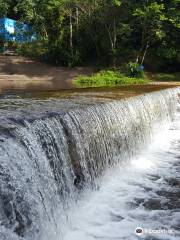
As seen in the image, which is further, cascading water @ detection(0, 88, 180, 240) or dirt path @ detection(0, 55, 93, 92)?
dirt path @ detection(0, 55, 93, 92)

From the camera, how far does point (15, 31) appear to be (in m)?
29.8

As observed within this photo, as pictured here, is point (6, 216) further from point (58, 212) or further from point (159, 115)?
point (159, 115)

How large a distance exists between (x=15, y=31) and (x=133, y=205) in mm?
24798

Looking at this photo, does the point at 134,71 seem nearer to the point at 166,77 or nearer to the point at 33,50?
the point at 166,77

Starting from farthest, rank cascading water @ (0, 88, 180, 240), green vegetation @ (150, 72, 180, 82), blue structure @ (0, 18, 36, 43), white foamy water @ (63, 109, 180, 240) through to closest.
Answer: blue structure @ (0, 18, 36, 43), green vegetation @ (150, 72, 180, 82), white foamy water @ (63, 109, 180, 240), cascading water @ (0, 88, 180, 240)

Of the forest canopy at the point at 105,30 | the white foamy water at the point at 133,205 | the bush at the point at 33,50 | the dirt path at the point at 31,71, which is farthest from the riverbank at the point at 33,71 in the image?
the white foamy water at the point at 133,205

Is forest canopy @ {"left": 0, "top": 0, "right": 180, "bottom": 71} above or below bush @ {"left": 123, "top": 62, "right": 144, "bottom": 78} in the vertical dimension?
above

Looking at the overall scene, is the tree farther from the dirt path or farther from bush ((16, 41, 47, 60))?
bush ((16, 41, 47, 60))

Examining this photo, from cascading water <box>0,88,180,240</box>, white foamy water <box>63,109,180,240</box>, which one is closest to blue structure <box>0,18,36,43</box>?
cascading water <box>0,88,180,240</box>

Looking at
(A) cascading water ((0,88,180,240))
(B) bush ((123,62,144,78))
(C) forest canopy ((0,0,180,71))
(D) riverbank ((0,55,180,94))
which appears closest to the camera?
(A) cascading water ((0,88,180,240))

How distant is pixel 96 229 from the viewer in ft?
19.6

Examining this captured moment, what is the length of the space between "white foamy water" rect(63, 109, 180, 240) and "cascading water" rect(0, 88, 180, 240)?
1.2 inches

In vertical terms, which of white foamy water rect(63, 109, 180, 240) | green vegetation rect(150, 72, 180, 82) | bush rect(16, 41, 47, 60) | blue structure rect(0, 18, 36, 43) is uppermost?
blue structure rect(0, 18, 36, 43)

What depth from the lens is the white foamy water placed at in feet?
19.3
